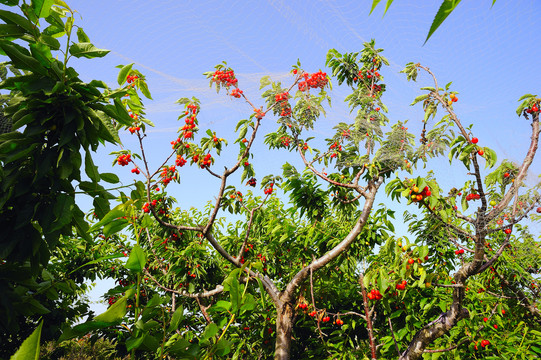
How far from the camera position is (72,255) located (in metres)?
6.63

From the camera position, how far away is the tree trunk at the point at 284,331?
4750 millimetres

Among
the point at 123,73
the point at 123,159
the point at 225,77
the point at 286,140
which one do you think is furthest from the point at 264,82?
the point at 123,73

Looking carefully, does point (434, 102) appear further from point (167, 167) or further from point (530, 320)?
point (530, 320)

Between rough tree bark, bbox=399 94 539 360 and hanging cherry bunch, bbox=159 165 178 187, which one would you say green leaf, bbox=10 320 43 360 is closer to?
rough tree bark, bbox=399 94 539 360

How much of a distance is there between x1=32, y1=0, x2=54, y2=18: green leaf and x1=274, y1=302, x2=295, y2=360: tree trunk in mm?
4642

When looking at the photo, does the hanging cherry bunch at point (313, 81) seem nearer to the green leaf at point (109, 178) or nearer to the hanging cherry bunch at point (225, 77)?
the hanging cherry bunch at point (225, 77)

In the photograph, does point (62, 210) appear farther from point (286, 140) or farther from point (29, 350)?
point (286, 140)

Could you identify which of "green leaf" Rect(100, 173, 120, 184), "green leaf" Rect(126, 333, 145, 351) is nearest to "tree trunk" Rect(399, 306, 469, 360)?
"green leaf" Rect(100, 173, 120, 184)

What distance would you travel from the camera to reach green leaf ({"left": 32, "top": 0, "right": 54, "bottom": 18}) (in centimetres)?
116

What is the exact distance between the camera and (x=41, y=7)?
117cm

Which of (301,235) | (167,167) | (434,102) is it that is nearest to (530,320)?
(301,235)

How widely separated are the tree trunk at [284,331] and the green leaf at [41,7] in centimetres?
464

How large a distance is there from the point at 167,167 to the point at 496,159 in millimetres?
4152

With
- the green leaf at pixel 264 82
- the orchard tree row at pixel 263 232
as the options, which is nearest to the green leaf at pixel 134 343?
the orchard tree row at pixel 263 232
